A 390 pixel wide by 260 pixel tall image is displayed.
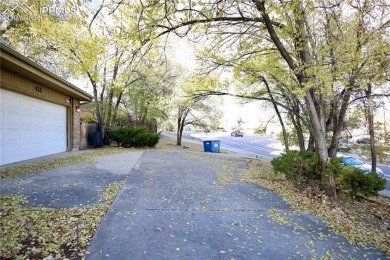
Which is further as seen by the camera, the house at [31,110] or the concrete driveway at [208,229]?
the house at [31,110]

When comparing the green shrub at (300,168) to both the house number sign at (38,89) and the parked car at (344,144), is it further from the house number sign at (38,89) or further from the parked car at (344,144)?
the house number sign at (38,89)

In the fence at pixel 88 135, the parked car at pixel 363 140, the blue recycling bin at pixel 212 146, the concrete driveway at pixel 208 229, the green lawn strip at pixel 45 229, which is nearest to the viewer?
the green lawn strip at pixel 45 229

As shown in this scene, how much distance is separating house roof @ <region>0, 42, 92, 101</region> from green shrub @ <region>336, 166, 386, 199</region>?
7580 mm

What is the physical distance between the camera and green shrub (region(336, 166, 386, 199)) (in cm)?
484

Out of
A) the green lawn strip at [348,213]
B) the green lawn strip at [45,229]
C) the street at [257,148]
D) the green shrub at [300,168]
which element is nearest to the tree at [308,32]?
the green shrub at [300,168]

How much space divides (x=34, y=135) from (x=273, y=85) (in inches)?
377

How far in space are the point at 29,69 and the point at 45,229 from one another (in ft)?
17.6

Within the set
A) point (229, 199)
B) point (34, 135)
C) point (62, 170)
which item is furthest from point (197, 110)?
point (229, 199)

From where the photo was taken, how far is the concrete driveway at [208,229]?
A: 2629 millimetres

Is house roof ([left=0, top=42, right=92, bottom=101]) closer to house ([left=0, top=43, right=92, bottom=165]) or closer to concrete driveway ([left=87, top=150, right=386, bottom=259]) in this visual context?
house ([left=0, top=43, right=92, bottom=165])

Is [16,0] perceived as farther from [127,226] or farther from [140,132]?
[140,132]

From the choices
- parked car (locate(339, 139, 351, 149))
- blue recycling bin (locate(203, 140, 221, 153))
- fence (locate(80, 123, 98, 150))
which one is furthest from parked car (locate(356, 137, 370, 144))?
fence (locate(80, 123, 98, 150))

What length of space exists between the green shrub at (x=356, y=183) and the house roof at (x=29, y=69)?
7580mm

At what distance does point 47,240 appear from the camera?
2643 millimetres
